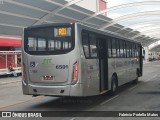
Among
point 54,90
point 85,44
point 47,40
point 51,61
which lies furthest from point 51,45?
point 54,90

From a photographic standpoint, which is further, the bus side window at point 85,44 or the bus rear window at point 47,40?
the bus side window at point 85,44

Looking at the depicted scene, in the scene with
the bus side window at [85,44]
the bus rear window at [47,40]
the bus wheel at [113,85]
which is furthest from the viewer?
the bus wheel at [113,85]

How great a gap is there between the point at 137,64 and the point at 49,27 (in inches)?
415

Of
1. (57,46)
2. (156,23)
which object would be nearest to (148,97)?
(57,46)

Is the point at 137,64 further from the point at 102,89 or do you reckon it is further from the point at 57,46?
the point at 57,46

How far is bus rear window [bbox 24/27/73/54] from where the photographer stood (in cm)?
1083

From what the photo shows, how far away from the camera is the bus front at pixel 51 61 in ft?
34.7

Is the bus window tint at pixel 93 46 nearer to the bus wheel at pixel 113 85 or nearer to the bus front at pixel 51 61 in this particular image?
the bus front at pixel 51 61

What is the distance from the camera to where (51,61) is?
1084cm

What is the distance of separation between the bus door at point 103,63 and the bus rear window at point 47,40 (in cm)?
232

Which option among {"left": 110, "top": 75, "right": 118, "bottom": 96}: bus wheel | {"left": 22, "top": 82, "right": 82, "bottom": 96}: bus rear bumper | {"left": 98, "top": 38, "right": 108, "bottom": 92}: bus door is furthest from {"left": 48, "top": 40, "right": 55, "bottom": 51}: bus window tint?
{"left": 110, "top": 75, "right": 118, "bottom": 96}: bus wheel

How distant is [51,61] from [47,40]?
765mm

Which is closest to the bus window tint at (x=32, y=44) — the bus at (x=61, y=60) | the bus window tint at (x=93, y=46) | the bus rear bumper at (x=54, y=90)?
the bus at (x=61, y=60)

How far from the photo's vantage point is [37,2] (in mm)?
32031
